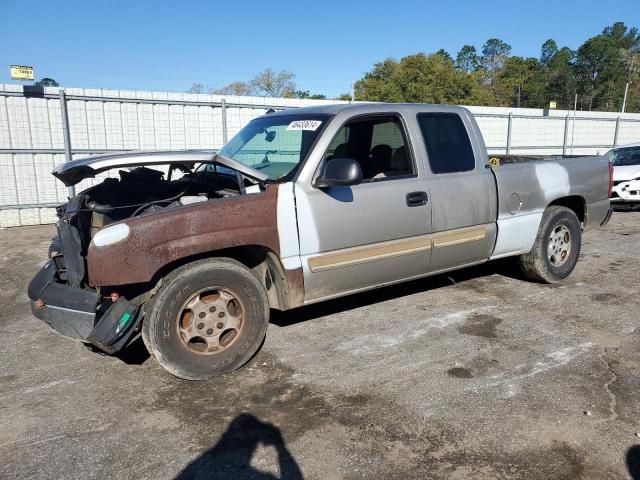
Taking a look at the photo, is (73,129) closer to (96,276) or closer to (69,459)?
(96,276)

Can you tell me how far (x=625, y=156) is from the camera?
38.9 ft

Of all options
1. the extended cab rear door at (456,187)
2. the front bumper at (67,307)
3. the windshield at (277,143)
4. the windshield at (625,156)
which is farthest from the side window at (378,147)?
the windshield at (625,156)

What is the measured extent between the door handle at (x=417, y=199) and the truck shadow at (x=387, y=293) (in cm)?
134

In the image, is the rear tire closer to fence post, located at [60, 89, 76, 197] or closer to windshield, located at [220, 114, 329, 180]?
windshield, located at [220, 114, 329, 180]

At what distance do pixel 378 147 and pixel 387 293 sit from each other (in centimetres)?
170

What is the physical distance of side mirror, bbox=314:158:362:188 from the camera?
3688 millimetres

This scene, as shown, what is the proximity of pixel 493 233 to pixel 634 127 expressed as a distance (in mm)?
19246

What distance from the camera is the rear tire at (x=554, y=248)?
219 inches

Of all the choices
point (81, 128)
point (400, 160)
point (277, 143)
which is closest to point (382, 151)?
point (400, 160)

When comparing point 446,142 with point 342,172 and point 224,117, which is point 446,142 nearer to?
point 342,172

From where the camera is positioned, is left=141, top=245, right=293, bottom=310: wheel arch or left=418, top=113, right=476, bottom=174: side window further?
left=418, top=113, right=476, bottom=174: side window

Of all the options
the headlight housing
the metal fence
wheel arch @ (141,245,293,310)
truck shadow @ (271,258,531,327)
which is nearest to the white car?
truck shadow @ (271,258,531,327)

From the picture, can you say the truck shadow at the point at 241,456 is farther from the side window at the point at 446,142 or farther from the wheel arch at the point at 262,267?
the side window at the point at 446,142

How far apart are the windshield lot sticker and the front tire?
1287 millimetres
